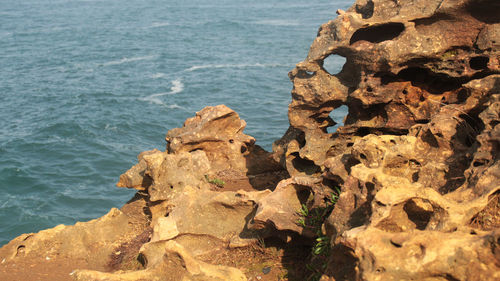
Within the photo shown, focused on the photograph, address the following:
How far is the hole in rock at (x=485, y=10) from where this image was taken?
31.1ft

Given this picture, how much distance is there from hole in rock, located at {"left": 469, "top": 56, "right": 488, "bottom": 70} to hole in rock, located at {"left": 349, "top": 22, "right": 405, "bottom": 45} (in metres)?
1.46

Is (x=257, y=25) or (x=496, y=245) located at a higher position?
(x=496, y=245)

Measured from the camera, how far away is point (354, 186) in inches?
294

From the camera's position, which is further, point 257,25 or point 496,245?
point 257,25

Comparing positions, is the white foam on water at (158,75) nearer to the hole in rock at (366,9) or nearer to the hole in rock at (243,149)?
the hole in rock at (243,149)

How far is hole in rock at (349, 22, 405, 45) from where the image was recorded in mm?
10695

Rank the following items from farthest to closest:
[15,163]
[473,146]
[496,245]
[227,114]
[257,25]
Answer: [257,25] < [15,163] < [227,114] < [473,146] < [496,245]

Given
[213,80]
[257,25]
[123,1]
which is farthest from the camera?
[123,1]

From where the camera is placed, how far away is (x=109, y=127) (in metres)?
35.1

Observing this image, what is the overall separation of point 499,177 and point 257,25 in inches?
2396

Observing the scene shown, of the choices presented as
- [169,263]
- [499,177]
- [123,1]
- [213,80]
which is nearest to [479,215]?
[499,177]

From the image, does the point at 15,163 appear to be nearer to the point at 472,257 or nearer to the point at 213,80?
the point at 213,80

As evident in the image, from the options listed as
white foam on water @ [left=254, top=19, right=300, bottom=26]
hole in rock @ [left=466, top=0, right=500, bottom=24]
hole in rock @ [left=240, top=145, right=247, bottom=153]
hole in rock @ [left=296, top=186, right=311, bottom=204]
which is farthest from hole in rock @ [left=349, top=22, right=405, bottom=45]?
white foam on water @ [left=254, top=19, right=300, bottom=26]

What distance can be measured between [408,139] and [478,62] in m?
2.39
